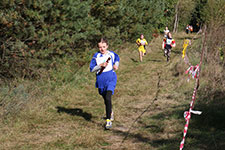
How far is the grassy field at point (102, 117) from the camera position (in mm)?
5109

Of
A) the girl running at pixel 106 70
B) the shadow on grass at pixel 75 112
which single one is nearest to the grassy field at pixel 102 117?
the shadow on grass at pixel 75 112

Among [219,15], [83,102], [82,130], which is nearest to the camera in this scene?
[82,130]

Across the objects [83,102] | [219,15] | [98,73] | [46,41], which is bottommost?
[83,102]

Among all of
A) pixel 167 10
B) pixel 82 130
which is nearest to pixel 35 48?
pixel 82 130

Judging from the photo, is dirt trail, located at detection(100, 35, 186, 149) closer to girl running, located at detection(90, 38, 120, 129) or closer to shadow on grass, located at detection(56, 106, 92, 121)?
girl running, located at detection(90, 38, 120, 129)

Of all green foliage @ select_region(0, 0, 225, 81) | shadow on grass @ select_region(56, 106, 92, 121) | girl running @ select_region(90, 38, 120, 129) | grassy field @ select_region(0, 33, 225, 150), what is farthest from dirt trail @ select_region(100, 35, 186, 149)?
green foliage @ select_region(0, 0, 225, 81)

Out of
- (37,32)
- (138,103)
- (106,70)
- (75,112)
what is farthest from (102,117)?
(37,32)

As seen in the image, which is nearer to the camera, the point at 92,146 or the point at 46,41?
the point at 92,146

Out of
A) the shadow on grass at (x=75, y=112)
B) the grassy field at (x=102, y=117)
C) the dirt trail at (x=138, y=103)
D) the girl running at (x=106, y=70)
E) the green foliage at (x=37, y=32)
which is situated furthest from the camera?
the green foliage at (x=37, y=32)

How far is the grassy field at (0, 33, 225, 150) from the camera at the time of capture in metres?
5.11

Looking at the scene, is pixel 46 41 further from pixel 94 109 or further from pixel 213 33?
pixel 213 33

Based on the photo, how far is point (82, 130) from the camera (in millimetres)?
5844

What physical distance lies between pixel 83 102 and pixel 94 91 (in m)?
1.33

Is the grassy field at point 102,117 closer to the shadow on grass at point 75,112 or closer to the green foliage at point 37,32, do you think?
the shadow on grass at point 75,112
